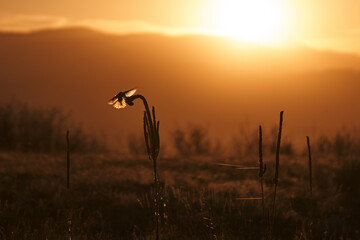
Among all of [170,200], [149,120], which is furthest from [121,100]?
[170,200]

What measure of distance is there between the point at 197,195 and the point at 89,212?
5.85 ft

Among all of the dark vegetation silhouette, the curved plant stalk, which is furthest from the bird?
the dark vegetation silhouette

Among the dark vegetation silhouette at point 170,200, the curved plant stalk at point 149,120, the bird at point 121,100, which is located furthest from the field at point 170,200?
the bird at point 121,100

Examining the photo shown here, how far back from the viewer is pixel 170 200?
28.7ft

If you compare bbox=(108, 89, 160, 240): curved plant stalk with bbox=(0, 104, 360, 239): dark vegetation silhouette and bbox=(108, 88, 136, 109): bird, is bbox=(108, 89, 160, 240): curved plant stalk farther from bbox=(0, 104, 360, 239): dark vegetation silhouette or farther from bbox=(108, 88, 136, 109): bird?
bbox=(0, 104, 360, 239): dark vegetation silhouette

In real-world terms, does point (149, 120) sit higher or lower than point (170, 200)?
higher

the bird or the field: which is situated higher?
the bird

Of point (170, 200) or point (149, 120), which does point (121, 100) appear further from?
point (170, 200)

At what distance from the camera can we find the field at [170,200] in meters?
7.14

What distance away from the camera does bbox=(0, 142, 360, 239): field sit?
714 centimetres

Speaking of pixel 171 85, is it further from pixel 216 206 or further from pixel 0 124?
pixel 216 206

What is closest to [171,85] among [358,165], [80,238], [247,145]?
[247,145]

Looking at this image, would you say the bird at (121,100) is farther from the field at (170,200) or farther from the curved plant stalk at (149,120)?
the field at (170,200)

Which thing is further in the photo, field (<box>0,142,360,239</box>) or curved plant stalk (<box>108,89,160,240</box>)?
field (<box>0,142,360,239</box>)
